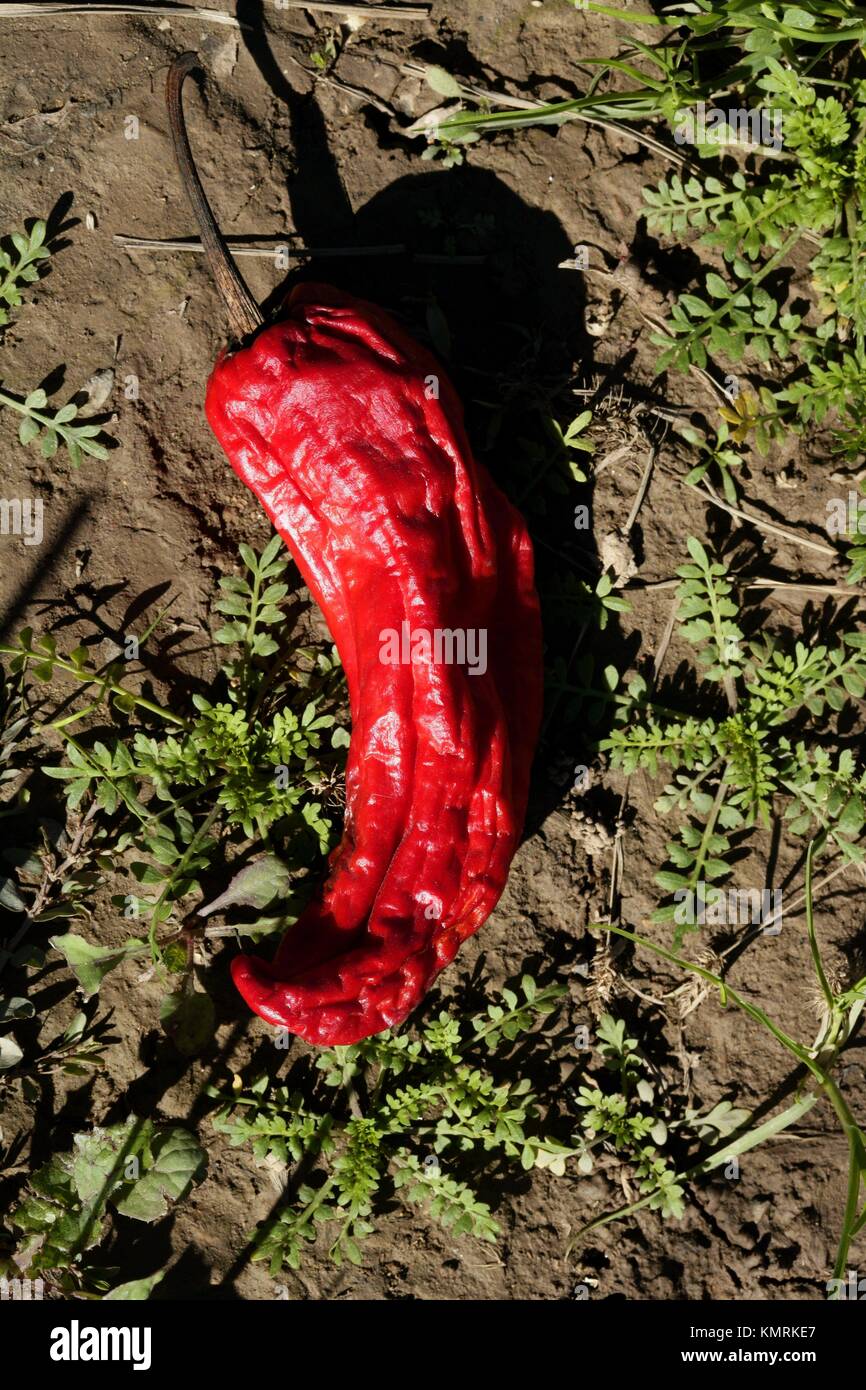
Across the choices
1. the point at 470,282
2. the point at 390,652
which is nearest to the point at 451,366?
the point at 470,282

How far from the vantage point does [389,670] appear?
4.38 m

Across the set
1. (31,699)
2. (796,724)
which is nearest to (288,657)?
(31,699)

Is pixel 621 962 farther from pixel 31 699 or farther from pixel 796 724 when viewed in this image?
pixel 31 699

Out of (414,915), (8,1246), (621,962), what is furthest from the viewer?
(621,962)

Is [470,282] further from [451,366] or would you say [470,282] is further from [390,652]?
[390,652]

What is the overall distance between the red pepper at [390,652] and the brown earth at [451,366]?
24.0 inches

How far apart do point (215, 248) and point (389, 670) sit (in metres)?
1.93

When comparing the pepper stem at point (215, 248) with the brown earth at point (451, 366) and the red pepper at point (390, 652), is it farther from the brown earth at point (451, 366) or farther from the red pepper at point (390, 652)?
the brown earth at point (451, 366)

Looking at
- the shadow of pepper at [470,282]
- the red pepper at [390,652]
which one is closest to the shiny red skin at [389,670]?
the red pepper at [390,652]

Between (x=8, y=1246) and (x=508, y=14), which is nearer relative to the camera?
(x=8, y=1246)

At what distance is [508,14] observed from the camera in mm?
5250

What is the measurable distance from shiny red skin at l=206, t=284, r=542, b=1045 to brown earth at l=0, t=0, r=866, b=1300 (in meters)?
0.64

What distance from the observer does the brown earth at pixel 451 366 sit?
16.6 ft

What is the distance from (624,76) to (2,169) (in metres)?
2.96
